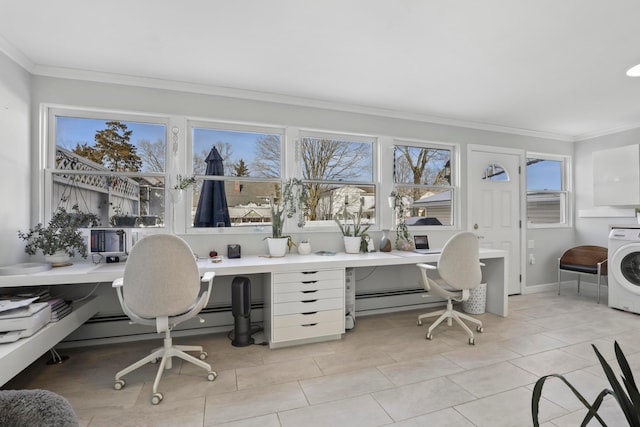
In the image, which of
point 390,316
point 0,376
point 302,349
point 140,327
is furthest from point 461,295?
point 0,376

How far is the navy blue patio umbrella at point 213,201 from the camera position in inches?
125

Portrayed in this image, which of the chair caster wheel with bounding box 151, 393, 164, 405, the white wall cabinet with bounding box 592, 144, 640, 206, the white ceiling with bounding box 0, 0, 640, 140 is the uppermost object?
the white ceiling with bounding box 0, 0, 640, 140

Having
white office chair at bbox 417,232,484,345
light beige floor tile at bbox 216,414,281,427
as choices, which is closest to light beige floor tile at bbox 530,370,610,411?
white office chair at bbox 417,232,484,345

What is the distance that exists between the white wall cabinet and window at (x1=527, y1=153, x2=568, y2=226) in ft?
1.63

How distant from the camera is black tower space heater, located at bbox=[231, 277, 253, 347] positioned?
2.80 metres

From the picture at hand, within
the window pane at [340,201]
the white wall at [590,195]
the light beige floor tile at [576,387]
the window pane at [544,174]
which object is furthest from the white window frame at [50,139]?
the white wall at [590,195]

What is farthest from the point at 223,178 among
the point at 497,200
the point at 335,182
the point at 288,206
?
the point at 497,200

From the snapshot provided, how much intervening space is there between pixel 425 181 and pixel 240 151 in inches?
91.5

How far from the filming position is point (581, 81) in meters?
2.99

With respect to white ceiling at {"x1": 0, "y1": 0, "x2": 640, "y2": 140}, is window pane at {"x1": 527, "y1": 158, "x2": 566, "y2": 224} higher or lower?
lower

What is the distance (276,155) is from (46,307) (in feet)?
7.44

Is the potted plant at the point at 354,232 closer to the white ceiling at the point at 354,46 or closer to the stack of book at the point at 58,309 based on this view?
the white ceiling at the point at 354,46

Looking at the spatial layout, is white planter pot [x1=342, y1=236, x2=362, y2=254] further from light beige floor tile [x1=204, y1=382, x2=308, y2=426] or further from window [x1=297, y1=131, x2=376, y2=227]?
light beige floor tile [x1=204, y1=382, x2=308, y2=426]

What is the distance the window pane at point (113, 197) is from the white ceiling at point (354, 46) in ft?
3.04
